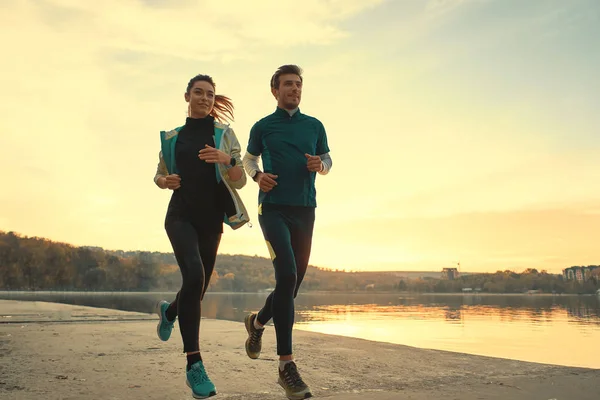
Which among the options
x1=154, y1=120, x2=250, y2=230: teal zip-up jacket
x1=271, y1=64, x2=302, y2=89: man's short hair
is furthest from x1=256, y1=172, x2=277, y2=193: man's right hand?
x1=271, y1=64, x2=302, y2=89: man's short hair

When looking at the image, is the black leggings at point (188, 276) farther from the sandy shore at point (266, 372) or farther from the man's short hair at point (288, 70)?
the man's short hair at point (288, 70)

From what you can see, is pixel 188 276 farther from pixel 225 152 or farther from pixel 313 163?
pixel 313 163

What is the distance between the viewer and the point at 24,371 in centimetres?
564

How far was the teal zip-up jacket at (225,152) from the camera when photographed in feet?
15.6

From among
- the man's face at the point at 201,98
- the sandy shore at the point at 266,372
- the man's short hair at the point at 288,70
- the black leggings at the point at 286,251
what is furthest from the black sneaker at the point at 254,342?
the man's short hair at the point at 288,70

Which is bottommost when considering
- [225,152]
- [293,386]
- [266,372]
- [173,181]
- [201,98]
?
[266,372]

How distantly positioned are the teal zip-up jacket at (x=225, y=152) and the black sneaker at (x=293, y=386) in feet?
4.34

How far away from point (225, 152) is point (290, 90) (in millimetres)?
864

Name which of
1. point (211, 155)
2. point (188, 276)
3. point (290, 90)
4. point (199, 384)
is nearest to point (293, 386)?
point (199, 384)

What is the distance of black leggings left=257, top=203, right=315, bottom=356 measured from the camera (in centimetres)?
458

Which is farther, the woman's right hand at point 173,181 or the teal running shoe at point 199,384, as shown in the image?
the woman's right hand at point 173,181

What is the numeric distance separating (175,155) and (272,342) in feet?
14.6

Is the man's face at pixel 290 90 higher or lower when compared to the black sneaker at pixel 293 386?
higher

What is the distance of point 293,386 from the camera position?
4191 millimetres
